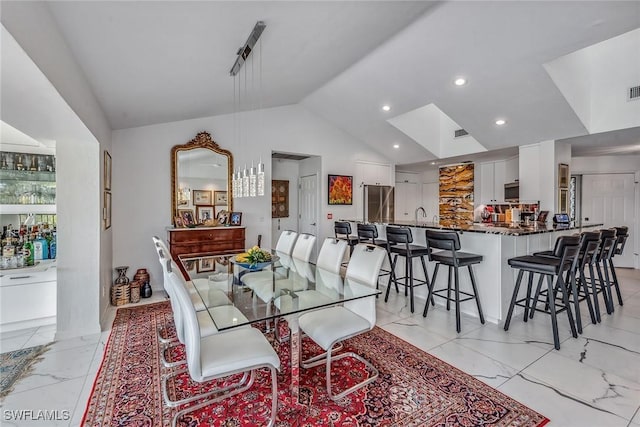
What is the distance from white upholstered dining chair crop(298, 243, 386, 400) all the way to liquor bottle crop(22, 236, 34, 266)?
10.1 ft

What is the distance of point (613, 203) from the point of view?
611 centimetres

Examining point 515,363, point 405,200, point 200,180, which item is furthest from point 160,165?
point 405,200

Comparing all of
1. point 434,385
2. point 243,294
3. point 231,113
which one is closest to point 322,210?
point 231,113

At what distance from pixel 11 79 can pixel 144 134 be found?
292 centimetres

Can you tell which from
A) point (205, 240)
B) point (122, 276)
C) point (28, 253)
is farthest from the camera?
point (205, 240)

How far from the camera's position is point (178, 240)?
4.30m

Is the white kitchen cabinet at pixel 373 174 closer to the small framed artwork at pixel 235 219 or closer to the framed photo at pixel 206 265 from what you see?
the small framed artwork at pixel 235 219

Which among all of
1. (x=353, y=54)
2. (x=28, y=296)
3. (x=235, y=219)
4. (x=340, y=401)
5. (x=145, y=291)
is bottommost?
(x=340, y=401)

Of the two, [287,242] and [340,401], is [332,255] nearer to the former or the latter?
[287,242]

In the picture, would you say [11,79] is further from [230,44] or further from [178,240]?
[178,240]

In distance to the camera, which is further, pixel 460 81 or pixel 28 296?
pixel 460 81

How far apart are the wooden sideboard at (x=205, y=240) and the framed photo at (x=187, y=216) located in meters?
0.28

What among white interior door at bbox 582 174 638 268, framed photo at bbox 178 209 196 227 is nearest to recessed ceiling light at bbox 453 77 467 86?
framed photo at bbox 178 209 196 227

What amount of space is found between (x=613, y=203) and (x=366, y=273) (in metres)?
6.64
